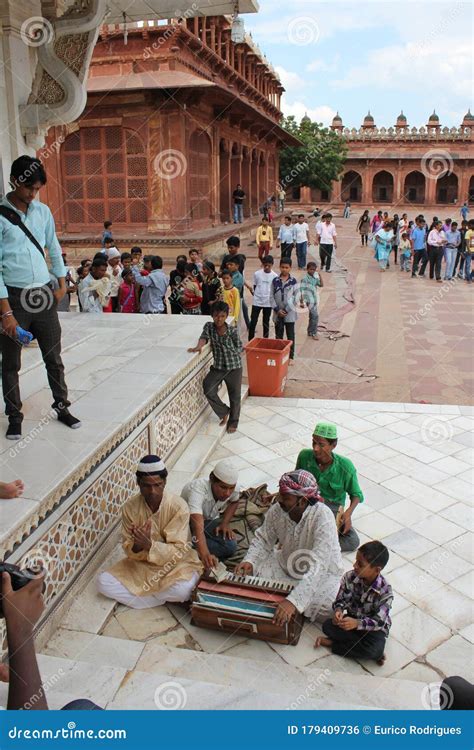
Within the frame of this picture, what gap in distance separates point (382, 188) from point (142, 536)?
47.6m

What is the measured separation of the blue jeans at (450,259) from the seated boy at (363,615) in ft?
43.9

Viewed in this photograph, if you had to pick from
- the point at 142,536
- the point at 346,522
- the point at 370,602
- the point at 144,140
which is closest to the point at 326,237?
the point at 144,140

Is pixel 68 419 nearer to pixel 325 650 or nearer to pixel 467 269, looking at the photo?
pixel 325 650

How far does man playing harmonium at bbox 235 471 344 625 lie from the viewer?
3350 millimetres

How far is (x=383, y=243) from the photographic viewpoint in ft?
57.1

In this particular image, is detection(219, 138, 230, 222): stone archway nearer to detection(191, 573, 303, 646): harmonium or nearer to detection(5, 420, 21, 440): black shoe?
detection(5, 420, 21, 440): black shoe

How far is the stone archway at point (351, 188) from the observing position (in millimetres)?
47219

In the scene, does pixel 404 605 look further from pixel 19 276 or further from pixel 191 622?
pixel 19 276

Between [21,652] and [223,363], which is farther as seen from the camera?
[223,363]

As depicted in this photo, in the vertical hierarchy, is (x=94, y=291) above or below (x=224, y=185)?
below

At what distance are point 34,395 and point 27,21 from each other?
3.20m

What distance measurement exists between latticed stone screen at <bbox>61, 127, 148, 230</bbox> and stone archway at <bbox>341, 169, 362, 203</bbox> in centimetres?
3302

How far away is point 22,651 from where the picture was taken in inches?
81.4

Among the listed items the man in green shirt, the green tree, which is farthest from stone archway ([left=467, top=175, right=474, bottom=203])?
Answer: the man in green shirt
